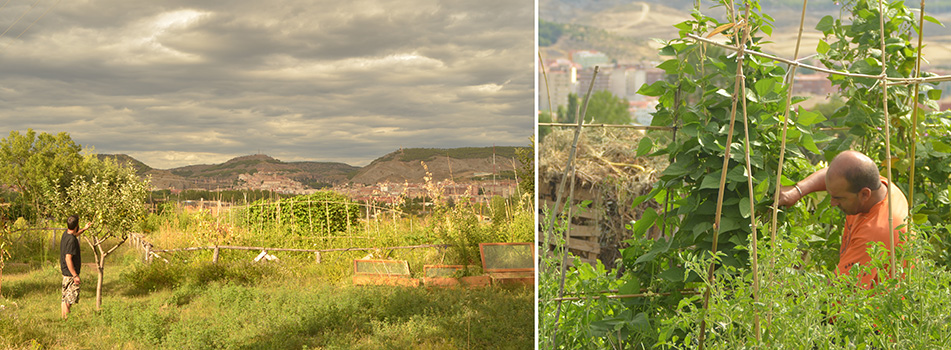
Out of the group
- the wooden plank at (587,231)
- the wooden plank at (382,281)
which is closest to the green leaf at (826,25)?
the wooden plank at (587,231)

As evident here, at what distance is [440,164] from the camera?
3945 mm

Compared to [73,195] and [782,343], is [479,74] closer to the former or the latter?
[73,195]

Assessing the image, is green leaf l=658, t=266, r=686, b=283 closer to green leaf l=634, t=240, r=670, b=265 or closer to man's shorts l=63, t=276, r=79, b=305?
green leaf l=634, t=240, r=670, b=265

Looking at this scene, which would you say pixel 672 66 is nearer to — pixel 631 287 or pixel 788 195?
pixel 788 195

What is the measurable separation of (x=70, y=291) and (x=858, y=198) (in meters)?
3.72

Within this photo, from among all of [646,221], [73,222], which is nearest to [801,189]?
[646,221]

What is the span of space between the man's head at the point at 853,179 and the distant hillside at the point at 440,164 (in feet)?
8.75

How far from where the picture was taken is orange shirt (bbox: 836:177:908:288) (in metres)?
1.53

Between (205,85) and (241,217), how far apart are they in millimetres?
922

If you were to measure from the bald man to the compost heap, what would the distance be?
1195mm

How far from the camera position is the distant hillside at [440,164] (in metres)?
3.79

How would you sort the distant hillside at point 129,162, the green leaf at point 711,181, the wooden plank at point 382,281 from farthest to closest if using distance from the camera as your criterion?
1. the wooden plank at point 382,281
2. the distant hillside at point 129,162
3. the green leaf at point 711,181

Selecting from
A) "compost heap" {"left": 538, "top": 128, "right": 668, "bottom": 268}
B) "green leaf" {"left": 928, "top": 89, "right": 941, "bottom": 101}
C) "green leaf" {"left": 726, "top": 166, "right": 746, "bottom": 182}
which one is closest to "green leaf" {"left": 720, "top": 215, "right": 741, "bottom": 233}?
"green leaf" {"left": 726, "top": 166, "right": 746, "bottom": 182}

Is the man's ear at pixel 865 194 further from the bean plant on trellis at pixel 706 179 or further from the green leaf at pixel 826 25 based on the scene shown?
the green leaf at pixel 826 25
